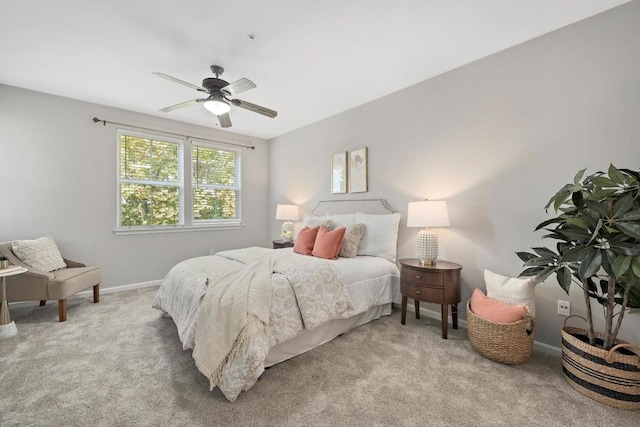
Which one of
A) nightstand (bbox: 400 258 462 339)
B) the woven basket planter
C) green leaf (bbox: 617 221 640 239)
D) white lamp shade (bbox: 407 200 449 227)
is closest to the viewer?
green leaf (bbox: 617 221 640 239)

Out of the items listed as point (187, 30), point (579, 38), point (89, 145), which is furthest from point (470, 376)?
point (89, 145)

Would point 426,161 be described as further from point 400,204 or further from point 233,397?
point 233,397

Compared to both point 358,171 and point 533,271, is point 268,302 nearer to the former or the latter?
point 533,271

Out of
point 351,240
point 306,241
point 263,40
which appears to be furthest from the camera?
point 306,241

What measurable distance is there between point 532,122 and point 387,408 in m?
2.54

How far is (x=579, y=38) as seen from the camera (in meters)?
2.18

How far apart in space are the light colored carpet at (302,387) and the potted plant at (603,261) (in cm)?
12

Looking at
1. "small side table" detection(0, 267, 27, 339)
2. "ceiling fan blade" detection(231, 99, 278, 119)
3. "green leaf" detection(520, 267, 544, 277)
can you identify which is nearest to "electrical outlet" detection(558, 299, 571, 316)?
"green leaf" detection(520, 267, 544, 277)

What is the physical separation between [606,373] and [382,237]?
201 centimetres

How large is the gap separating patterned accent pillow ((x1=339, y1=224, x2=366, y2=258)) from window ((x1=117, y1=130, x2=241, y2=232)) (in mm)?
2740

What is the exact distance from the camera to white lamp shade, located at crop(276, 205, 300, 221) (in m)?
4.76

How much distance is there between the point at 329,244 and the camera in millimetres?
3109

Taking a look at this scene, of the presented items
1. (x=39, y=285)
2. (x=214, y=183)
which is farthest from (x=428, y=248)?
(x=39, y=285)

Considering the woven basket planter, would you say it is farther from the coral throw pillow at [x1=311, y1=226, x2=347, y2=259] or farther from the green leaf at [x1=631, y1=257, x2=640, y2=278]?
the coral throw pillow at [x1=311, y1=226, x2=347, y2=259]
